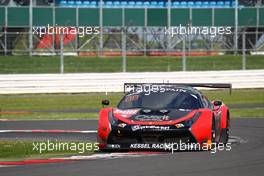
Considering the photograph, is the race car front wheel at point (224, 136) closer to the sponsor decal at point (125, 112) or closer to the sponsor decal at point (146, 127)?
the sponsor decal at point (125, 112)

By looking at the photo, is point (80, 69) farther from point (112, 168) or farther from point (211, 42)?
point (112, 168)

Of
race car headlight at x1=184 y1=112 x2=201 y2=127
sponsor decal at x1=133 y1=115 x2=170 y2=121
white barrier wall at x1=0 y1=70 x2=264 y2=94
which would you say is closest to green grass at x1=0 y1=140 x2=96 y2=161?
sponsor decal at x1=133 y1=115 x2=170 y2=121

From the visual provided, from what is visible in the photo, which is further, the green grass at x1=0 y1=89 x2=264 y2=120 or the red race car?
the green grass at x1=0 y1=89 x2=264 y2=120

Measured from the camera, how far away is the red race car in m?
11.1

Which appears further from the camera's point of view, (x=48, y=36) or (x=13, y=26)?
(x=13, y=26)

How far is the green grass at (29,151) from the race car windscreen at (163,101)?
38.2 inches

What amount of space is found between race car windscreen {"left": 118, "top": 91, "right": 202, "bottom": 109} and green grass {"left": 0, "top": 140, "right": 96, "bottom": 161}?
971 millimetres

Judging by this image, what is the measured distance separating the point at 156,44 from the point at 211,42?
2.44 metres

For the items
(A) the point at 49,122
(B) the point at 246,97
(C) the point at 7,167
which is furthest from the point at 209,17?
(C) the point at 7,167

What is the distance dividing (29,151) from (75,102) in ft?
42.6

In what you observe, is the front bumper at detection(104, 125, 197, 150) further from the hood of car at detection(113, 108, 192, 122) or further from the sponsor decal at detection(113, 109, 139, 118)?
the sponsor decal at detection(113, 109, 139, 118)

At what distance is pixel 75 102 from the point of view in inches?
985

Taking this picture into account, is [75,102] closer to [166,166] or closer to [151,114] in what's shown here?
[151,114]

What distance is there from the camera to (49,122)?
714 inches
